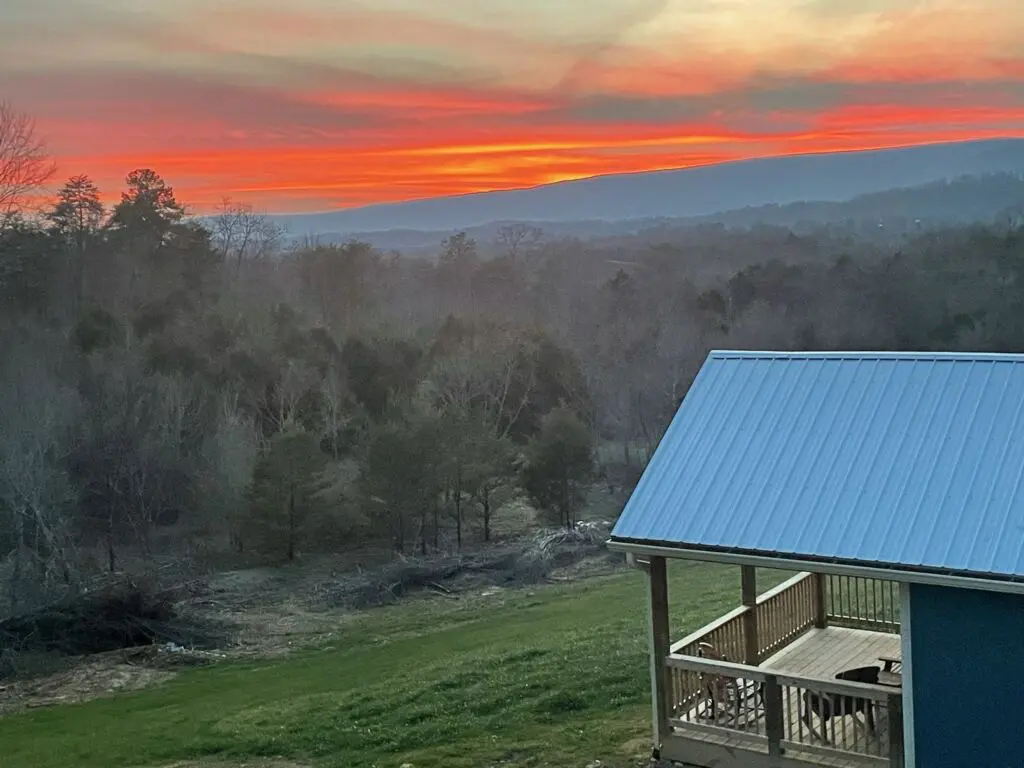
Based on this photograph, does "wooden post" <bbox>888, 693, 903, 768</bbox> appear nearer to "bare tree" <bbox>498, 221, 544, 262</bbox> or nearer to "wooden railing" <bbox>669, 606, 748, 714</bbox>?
"wooden railing" <bbox>669, 606, 748, 714</bbox>

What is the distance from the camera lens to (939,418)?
9.55 m

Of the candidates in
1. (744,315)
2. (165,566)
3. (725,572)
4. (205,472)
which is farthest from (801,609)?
(744,315)

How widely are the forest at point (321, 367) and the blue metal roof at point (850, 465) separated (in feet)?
64.7

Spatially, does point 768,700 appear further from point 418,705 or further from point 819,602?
point 418,705

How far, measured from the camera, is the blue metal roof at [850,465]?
8656mm

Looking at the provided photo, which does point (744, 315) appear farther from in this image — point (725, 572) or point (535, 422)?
point (725, 572)

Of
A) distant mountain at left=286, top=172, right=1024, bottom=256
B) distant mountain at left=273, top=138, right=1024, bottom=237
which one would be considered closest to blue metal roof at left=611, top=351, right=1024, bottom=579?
distant mountain at left=286, top=172, right=1024, bottom=256

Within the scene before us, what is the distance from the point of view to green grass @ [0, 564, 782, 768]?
39.1ft

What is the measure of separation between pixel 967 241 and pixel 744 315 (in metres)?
23.2

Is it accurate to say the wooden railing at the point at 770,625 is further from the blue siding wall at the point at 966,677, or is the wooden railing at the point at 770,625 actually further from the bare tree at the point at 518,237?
the bare tree at the point at 518,237

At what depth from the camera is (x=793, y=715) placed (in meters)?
10.4

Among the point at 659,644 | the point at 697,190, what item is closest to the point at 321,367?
the point at 659,644

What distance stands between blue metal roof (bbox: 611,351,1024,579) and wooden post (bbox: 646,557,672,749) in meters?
0.40

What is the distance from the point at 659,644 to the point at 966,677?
277cm
